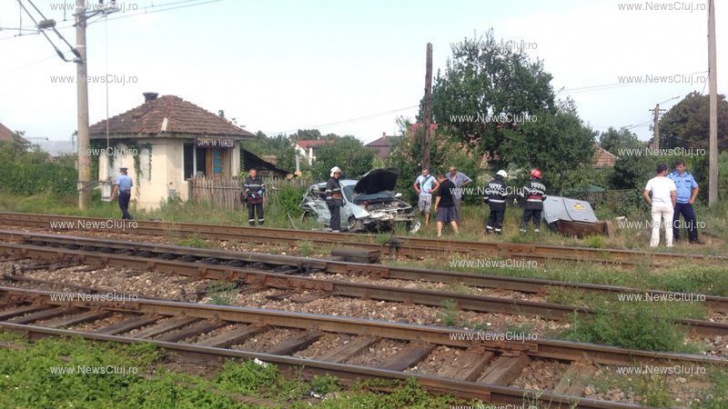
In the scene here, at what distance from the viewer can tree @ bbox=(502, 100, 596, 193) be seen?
20078 mm

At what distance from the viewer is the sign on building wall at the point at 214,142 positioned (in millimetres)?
25744

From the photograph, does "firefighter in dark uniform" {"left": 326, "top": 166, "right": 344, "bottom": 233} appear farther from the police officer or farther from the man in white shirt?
the man in white shirt

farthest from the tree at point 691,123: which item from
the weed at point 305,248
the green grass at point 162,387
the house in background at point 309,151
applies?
the green grass at point 162,387

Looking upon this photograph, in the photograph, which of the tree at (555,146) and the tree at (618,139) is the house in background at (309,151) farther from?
the tree at (618,139)

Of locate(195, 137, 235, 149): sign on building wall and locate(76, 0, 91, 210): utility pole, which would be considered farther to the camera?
locate(195, 137, 235, 149): sign on building wall

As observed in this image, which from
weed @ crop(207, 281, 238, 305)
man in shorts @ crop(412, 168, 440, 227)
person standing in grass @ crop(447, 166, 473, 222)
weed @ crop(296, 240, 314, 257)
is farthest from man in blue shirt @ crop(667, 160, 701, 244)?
weed @ crop(207, 281, 238, 305)

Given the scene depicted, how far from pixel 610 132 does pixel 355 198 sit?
2540 cm

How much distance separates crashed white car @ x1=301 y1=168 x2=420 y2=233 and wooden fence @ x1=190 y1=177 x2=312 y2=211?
4.15 meters

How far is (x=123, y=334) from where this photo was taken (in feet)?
24.1

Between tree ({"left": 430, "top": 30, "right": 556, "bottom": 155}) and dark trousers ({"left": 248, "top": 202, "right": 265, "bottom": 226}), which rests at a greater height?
tree ({"left": 430, "top": 30, "right": 556, "bottom": 155})

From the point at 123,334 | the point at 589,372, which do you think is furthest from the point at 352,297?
the point at 589,372

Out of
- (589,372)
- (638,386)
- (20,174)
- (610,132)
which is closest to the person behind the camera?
(638,386)

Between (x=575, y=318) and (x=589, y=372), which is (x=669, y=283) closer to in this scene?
(x=575, y=318)

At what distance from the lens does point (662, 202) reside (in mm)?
13602
